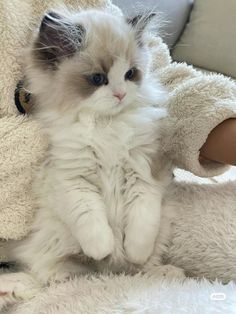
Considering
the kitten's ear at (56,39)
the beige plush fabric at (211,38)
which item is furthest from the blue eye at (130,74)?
the beige plush fabric at (211,38)

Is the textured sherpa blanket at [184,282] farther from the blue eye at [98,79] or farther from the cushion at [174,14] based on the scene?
the cushion at [174,14]

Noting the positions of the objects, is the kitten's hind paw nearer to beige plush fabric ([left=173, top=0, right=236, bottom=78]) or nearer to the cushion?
the cushion

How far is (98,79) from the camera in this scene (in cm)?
89

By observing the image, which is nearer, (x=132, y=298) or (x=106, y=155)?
(x=132, y=298)

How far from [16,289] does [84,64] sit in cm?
43

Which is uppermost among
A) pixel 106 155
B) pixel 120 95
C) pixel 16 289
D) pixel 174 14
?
pixel 120 95

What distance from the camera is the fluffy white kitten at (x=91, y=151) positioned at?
0.89 meters

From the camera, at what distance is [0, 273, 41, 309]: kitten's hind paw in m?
0.88

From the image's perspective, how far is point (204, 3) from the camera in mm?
2557

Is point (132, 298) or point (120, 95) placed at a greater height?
point (120, 95)

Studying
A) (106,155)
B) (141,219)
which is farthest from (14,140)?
(141,219)

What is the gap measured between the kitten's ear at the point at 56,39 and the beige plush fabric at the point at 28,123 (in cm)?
8

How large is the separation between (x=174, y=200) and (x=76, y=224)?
226 mm

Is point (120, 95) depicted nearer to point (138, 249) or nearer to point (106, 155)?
point (106, 155)
